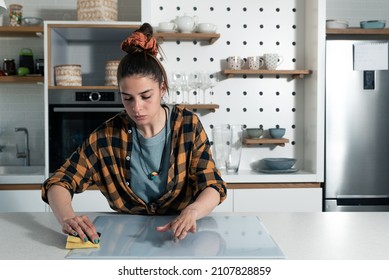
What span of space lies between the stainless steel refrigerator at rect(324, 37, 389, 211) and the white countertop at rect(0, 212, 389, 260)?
1.49 m

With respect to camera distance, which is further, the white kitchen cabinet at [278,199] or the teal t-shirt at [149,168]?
the white kitchen cabinet at [278,199]

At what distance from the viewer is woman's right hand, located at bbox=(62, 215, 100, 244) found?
4.40 ft

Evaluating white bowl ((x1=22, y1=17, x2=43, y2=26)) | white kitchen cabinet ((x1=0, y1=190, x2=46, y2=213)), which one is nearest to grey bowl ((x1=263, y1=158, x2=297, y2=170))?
white kitchen cabinet ((x1=0, y1=190, x2=46, y2=213))

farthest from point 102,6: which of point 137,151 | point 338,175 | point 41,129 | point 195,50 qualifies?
point 338,175

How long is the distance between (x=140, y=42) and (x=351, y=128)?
6.58 ft

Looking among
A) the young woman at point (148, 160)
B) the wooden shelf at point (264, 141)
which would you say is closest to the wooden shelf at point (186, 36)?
the wooden shelf at point (264, 141)

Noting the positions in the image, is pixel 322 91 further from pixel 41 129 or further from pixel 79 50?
pixel 41 129

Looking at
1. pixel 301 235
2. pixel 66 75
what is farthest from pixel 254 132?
pixel 301 235

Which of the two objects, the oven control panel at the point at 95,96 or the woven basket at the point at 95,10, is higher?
the woven basket at the point at 95,10

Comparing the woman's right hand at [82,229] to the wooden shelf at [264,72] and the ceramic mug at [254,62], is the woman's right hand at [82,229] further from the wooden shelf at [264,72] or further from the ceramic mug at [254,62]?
the ceramic mug at [254,62]

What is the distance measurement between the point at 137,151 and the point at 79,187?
0.25 metres

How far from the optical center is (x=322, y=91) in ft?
10.8

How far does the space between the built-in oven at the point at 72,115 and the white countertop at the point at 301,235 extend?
1.44 meters

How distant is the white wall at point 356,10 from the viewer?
3875mm
